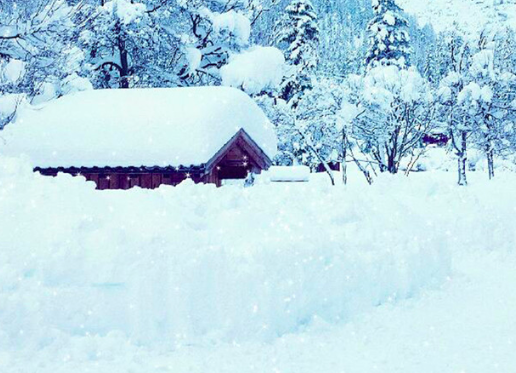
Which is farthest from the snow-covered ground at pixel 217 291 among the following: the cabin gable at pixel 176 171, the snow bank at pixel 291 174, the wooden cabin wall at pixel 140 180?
the snow bank at pixel 291 174

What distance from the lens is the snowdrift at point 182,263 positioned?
5.64 m

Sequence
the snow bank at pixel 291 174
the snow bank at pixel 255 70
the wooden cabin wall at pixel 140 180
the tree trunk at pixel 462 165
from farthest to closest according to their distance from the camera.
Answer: the tree trunk at pixel 462 165, the snow bank at pixel 291 174, the snow bank at pixel 255 70, the wooden cabin wall at pixel 140 180

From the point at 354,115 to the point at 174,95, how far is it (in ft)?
43.2

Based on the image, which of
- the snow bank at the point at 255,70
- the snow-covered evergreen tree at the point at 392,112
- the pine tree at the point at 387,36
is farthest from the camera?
the pine tree at the point at 387,36

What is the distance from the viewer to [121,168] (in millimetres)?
11609

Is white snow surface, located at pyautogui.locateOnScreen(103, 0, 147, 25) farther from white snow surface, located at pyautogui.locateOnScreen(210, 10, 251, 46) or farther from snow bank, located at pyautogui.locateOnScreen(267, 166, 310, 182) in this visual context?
snow bank, located at pyautogui.locateOnScreen(267, 166, 310, 182)

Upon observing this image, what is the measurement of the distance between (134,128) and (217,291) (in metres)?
6.70

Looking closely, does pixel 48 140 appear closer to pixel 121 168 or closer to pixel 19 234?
pixel 121 168

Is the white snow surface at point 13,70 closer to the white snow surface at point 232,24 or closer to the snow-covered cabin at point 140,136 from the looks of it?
the snow-covered cabin at point 140,136

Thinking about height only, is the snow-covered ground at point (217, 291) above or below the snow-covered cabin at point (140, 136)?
below

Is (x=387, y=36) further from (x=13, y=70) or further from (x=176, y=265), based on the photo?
(x=176, y=265)

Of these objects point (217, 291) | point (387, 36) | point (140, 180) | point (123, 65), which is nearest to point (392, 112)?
point (123, 65)

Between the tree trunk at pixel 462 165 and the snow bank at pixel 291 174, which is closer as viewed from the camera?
the snow bank at pixel 291 174

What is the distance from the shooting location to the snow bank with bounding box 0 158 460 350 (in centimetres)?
564
